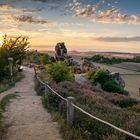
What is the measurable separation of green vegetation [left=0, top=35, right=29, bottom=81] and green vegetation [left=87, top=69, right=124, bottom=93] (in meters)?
10.6

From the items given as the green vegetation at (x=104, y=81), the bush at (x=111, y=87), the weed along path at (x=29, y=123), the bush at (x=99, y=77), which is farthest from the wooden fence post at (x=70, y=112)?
the bush at (x=99, y=77)

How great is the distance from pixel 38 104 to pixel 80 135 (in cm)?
907

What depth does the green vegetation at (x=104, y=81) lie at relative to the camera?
42.6 meters

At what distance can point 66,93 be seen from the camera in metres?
20.1

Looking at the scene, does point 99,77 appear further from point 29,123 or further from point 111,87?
point 29,123

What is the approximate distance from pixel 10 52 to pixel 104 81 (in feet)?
50.8

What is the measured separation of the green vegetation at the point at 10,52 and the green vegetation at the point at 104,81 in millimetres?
10579

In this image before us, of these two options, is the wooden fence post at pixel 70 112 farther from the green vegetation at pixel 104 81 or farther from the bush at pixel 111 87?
the green vegetation at pixel 104 81

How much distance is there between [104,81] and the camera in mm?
44344

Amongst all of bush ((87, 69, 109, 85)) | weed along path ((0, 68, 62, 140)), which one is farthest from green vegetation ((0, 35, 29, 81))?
weed along path ((0, 68, 62, 140))

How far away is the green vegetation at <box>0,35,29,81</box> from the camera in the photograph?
155ft

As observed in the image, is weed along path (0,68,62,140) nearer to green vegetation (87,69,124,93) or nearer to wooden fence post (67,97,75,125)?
wooden fence post (67,97,75,125)

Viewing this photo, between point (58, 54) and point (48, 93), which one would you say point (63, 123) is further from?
point (58, 54)

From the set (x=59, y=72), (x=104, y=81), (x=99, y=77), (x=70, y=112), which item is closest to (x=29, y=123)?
(x=70, y=112)
